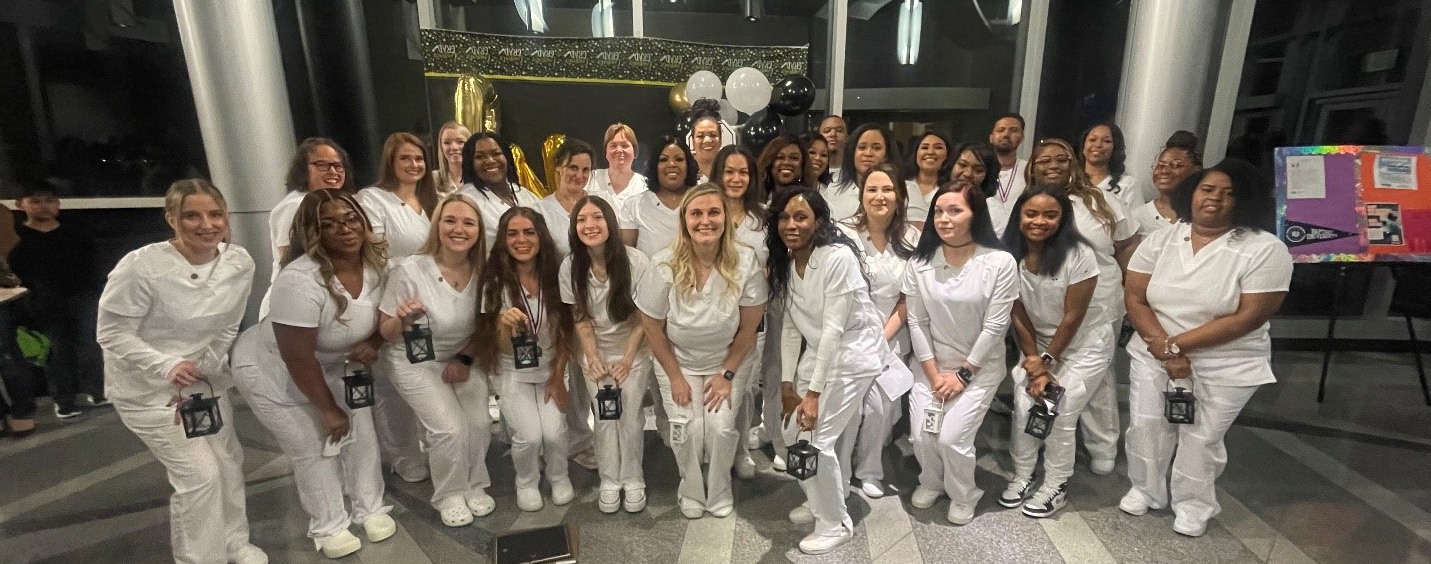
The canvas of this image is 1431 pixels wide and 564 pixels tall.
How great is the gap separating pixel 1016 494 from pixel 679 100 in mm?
3973

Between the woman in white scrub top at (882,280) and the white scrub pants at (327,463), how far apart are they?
2.11m

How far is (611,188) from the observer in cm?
398

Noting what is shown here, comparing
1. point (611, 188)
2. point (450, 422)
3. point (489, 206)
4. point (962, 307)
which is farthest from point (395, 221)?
point (962, 307)

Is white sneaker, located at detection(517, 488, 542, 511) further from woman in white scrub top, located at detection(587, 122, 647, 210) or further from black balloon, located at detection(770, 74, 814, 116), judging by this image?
black balloon, located at detection(770, 74, 814, 116)

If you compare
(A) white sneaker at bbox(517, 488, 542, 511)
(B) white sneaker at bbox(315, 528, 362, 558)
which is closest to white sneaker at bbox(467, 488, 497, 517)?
(A) white sneaker at bbox(517, 488, 542, 511)

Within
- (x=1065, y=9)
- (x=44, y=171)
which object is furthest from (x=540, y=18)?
(x=1065, y=9)

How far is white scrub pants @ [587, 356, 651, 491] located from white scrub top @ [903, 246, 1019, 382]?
1.26m

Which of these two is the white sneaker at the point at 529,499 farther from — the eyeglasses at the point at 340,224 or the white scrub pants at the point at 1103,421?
the white scrub pants at the point at 1103,421

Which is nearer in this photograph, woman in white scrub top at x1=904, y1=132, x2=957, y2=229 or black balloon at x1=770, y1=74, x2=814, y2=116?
woman in white scrub top at x1=904, y1=132, x2=957, y2=229

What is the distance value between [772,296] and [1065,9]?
456 cm

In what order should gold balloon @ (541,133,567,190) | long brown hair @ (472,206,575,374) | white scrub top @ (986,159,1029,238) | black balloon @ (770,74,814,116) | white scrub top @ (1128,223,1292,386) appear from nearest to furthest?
white scrub top @ (1128,223,1292,386) < long brown hair @ (472,206,575,374) < white scrub top @ (986,159,1029,238) < gold balloon @ (541,133,567,190) < black balloon @ (770,74,814,116)

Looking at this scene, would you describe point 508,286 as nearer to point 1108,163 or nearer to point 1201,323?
point 1201,323

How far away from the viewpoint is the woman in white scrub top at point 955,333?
2.61 meters

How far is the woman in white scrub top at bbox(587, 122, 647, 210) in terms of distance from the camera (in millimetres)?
3682
